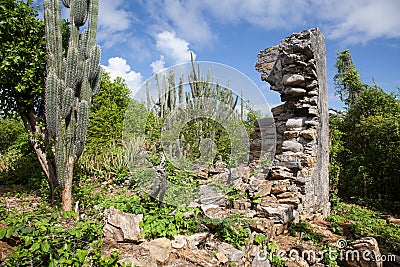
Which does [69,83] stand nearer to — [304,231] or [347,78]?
[304,231]

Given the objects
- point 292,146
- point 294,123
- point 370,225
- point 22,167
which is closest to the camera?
point 370,225

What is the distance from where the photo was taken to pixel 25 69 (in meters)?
4.30

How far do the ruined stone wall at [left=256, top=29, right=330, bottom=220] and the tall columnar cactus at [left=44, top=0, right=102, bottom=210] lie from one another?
3.02 meters

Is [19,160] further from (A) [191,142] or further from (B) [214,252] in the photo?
(B) [214,252]

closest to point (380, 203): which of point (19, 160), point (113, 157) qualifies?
point (113, 157)

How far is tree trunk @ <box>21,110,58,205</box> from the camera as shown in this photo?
4.41m

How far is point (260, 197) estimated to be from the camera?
3.98m

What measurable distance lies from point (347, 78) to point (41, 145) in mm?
10760

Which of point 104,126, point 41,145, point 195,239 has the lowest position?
point 195,239

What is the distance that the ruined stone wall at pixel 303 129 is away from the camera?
4.17 metres

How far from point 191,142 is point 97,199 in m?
2.99

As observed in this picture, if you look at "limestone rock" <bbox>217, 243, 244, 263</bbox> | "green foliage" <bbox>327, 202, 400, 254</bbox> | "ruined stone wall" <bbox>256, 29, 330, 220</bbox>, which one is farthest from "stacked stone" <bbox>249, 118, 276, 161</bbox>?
"limestone rock" <bbox>217, 243, 244, 263</bbox>

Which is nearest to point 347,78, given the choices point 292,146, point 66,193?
point 292,146

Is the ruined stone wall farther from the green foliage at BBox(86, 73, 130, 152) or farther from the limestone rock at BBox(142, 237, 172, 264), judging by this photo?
the green foliage at BBox(86, 73, 130, 152)
